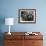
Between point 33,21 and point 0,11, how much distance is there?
122 centimetres

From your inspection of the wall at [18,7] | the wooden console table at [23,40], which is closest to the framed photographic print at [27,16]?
the wall at [18,7]

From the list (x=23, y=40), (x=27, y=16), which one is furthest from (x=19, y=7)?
(x=23, y=40)

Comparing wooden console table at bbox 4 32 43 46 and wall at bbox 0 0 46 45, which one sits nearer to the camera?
wooden console table at bbox 4 32 43 46

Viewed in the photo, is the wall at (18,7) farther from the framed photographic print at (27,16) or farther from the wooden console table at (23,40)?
the wooden console table at (23,40)

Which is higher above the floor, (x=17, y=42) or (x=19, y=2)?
(x=19, y=2)

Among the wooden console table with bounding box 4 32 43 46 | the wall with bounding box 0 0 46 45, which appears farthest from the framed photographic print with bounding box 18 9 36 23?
the wooden console table with bounding box 4 32 43 46

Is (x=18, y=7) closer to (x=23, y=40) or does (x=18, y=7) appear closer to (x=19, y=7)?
(x=19, y=7)

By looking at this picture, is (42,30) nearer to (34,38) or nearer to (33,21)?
(33,21)

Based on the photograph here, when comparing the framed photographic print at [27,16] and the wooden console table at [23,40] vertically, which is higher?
the framed photographic print at [27,16]

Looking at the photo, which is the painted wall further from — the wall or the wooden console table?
the wooden console table

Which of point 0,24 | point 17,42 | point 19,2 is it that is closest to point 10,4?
point 19,2

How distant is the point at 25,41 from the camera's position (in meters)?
3.88

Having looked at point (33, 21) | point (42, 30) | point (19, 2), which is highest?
point (19, 2)

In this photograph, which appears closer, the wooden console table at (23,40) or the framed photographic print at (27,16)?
the wooden console table at (23,40)
